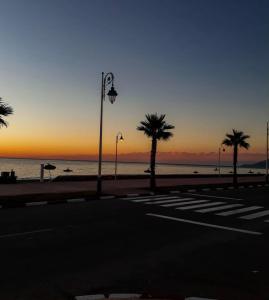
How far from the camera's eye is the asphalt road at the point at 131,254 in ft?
22.1

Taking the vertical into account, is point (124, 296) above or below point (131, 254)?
below

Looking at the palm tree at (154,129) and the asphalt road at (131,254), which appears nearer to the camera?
the asphalt road at (131,254)

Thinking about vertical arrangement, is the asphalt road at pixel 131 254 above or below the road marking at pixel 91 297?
above

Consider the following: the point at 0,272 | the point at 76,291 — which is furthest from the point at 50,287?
the point at 0,272

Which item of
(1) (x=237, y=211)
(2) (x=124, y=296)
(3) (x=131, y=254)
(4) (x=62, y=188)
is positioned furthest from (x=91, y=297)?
(4) (x=62, y=188)

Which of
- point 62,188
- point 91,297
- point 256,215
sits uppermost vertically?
point 62,188

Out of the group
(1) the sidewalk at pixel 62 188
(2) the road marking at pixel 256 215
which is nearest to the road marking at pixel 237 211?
(2) the road marking at pixel 256 215

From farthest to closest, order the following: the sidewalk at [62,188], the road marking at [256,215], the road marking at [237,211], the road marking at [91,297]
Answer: the sidewalk at [62,188], the road marking at [237,211], the road marking at [256,215], the road marking at [91,297]

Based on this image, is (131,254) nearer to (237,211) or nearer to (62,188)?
(237,211)

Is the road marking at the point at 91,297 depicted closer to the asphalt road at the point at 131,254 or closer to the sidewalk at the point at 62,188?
the asphalt road at the point at 131,254

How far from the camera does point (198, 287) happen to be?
22.5 ft

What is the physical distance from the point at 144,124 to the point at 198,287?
885 inches

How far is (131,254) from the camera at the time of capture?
9.00 m

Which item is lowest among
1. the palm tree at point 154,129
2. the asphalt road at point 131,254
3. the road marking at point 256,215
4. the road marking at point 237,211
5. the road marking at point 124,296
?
the road marking at point 124,296
